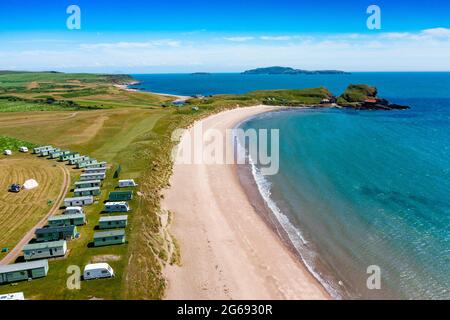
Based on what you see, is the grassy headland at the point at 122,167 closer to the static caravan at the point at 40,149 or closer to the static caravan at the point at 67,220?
the static caravan at the point at 67,220

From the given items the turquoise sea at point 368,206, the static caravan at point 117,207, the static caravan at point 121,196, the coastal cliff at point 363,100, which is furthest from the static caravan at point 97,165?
the coastal cliff at point 363,100

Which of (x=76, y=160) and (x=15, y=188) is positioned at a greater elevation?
(x=76, y=160)

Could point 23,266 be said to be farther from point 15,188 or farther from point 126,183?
point 15,188

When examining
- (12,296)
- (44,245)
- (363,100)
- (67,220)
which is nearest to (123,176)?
(67,220)

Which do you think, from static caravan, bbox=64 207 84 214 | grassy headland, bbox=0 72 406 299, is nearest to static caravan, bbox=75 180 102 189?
grassy headland, bbox=0 72 406 299

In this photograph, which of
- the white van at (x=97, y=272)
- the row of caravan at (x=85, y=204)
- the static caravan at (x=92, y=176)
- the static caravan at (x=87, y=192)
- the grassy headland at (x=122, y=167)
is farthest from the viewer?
the static caravan at (x=92, y=176)

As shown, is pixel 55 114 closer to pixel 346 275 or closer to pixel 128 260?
pixel 128 260

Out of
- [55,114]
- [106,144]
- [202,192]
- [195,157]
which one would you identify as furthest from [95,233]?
[55,114]

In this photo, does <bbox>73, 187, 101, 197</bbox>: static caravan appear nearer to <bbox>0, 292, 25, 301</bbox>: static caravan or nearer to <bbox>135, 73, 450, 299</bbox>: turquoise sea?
<bbox>0, 292, 25, 301</bbox>: static caravan
